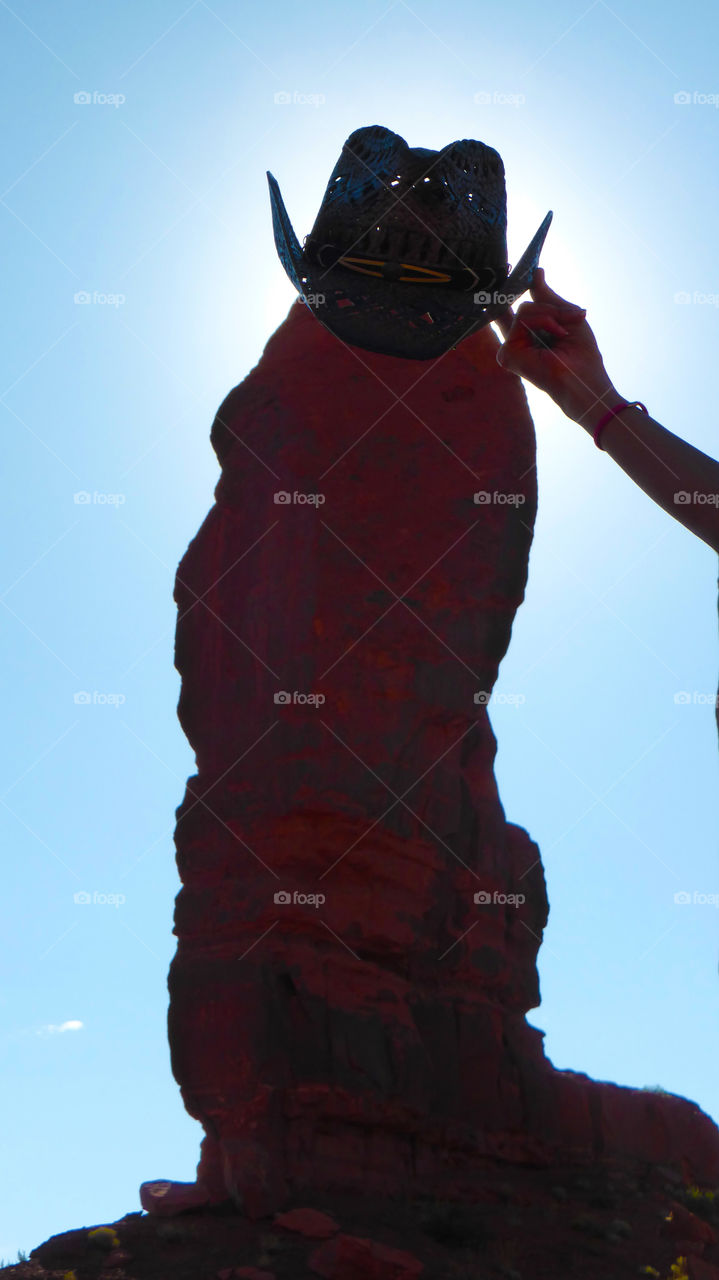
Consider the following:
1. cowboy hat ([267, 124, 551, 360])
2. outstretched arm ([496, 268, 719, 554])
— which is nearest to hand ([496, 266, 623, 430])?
outstretched arm ([496, 268, 719, 554])

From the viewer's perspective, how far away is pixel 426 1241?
1217 centimetres

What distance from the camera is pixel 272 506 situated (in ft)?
52.3

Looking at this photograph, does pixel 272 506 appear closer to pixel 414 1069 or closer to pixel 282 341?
pixel 282 341

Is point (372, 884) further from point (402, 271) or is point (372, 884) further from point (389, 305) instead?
point (402, 271)

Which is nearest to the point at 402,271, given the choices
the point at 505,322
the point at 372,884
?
the point at 505,322

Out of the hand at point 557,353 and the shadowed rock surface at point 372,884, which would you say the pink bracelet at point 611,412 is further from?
the shadowed rock surface at point 372,884

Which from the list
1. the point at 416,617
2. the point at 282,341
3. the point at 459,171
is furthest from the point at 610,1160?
the point at 459,171

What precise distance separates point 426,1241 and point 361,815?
4.66 meters

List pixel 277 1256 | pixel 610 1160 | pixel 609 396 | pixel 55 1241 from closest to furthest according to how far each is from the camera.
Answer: pixel 609 396, pixel 277 1256, pixel 55 1241, pixel 610 1160

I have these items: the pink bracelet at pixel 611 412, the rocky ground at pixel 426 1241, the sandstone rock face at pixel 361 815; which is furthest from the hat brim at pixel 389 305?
the sandstone rock face at pixel 361 815

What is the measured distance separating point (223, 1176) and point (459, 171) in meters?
11.0

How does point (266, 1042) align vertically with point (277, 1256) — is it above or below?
above

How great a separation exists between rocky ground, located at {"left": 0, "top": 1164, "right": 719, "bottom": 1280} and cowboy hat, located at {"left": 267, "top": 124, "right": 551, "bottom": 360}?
888cm

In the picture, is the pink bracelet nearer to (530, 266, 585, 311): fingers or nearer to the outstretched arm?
the outstretched arm
